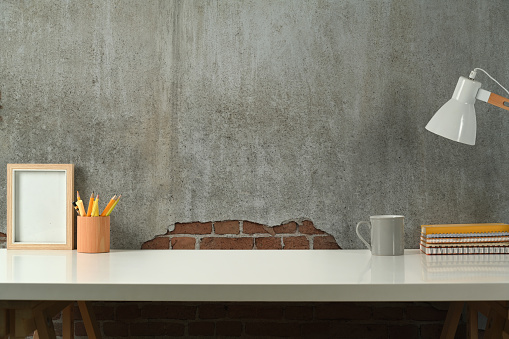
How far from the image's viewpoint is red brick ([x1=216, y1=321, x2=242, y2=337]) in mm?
2223

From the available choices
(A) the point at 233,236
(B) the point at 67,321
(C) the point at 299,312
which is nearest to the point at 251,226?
(A) the point at 233,236

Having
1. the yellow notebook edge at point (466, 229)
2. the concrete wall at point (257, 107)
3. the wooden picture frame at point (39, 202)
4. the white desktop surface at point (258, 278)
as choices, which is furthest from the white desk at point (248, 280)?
the concrete wall at point (257, 107)

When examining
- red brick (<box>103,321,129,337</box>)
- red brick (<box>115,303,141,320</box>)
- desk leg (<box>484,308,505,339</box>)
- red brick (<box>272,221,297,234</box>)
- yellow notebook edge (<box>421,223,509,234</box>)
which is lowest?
red brick (<box>103,321,129,337</box>)

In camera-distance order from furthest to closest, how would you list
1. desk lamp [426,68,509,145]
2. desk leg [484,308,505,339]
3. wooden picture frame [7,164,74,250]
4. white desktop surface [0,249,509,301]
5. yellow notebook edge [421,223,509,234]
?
1. wooden picture frame [7,164,74,250]
2. yellow notebook edge [421,223,509,234]
3. desk lamp [426,68,509,145]
4. desk leg [484,308,505,339]
5. white desktop surface [0,249,509,301]

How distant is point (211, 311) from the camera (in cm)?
223

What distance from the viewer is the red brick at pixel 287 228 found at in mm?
2201

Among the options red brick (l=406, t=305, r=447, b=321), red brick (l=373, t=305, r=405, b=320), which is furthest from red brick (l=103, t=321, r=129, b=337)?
red brick (l=406, t=305, r=447, b=321)

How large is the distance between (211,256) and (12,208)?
0.94 metres

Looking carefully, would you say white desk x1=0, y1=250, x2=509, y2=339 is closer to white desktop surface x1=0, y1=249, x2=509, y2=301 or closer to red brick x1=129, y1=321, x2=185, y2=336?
white desktop surface x1=0, y1=249, x2=509, y2=301

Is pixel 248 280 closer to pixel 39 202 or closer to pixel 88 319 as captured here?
pixel 88 319

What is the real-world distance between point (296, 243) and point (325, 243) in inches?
5.1

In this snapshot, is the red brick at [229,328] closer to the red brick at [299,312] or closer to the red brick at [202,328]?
the red brick at [202,328]

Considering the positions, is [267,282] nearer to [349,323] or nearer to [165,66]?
[349,323]

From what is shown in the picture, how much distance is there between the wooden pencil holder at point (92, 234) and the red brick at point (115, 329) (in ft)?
1.43
